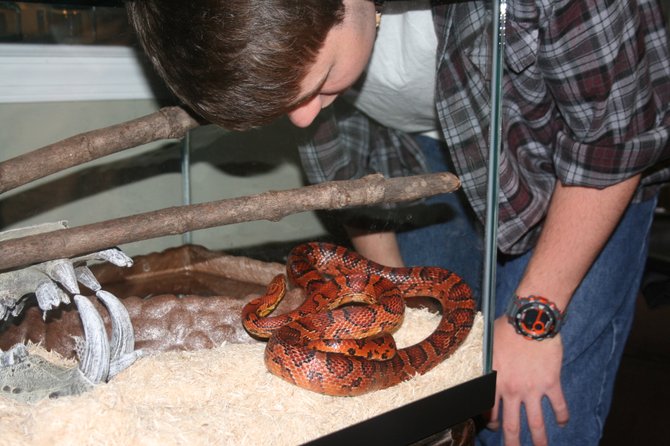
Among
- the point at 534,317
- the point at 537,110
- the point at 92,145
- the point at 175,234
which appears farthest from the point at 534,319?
the point at 92,145

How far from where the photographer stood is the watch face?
5.41ft

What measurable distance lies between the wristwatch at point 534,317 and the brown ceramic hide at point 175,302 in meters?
0.57

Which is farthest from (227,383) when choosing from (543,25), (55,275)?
(543,25)

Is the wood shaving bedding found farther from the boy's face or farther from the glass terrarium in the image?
the boy's face

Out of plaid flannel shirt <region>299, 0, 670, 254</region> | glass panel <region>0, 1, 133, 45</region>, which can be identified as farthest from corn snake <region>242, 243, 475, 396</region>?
glass panel <region>0, 1, 133, 45</region>

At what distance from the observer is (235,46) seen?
1026 mm

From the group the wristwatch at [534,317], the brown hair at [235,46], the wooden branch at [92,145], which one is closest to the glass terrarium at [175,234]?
the wooden branch at [92,145]

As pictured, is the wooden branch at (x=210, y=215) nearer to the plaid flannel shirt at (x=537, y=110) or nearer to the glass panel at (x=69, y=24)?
the plaid flannel shirt at (x=537, y=110)

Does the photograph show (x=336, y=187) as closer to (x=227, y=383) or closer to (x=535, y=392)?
(x=227, y=383)

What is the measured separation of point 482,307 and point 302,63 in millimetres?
659

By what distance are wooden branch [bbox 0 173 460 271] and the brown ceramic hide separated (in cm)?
16

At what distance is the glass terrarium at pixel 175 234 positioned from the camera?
1.08 metres

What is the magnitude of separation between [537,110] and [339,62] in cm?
62

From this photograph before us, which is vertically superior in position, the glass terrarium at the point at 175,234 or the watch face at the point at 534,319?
the glass terrarium at the point at 175,234
